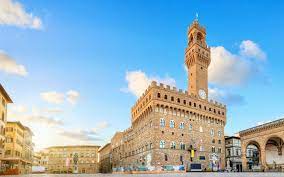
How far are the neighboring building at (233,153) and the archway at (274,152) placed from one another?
14.8 metres

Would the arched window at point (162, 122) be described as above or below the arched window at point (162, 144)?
above

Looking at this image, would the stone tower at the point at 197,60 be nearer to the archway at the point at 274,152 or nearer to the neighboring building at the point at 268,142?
the neighboring building at the point at 268,142

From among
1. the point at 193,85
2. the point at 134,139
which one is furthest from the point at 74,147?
the point at 193,85

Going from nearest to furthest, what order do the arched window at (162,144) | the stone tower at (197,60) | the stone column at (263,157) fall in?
the stone column at (263,157), the arched window at (162,144), the stone tower at (197,60)

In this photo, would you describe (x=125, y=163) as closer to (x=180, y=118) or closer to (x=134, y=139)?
(x=134, y=139)

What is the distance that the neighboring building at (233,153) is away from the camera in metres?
72.6

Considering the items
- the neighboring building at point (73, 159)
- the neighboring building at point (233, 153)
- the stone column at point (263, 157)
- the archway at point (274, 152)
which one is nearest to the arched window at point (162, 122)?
the stone column at point (263, 157)

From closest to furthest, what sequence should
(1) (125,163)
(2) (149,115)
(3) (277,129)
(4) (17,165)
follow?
(3) (277,129) → (2) (149,115) → (4) (17,165) → (1) (125,163)

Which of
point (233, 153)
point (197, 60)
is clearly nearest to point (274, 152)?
point (233, 153)

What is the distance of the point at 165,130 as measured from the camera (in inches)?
2336

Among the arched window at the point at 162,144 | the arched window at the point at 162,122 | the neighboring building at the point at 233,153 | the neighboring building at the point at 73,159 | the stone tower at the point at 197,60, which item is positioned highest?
the stone tower at the point at 197,60

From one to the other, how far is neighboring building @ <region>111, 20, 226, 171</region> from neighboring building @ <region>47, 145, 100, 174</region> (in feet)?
166

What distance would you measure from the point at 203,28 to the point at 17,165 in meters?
53.9

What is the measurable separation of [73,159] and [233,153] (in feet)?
237
